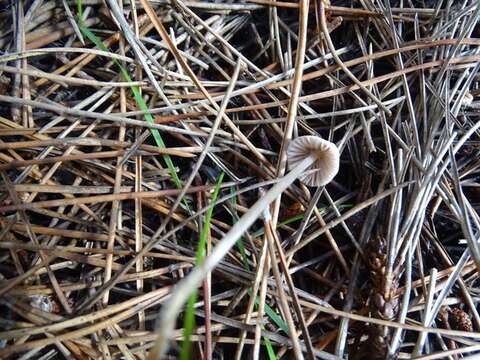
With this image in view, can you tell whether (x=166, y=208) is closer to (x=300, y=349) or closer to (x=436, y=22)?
(x=300, y=349)

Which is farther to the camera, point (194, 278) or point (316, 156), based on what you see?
point (316, 156)

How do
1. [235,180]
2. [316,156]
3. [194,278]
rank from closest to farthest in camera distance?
[194,278]
[316,156]
[235,180]

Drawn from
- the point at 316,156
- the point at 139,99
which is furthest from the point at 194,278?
the point at 139,99

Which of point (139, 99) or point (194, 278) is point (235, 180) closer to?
point (139, 99)

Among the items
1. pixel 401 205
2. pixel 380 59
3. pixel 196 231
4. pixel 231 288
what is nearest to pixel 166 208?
pixel 196 231

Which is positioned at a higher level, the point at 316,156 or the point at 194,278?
the point at 194,278

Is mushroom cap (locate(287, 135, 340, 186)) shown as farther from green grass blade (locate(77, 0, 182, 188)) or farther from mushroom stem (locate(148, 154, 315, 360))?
green grass blade (locate(77, 0, 182, 188))

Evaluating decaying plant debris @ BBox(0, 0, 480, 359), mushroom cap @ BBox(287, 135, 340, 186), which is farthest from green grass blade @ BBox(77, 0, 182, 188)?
mushroom cap @ BBox(287, 135, 340, 186)
